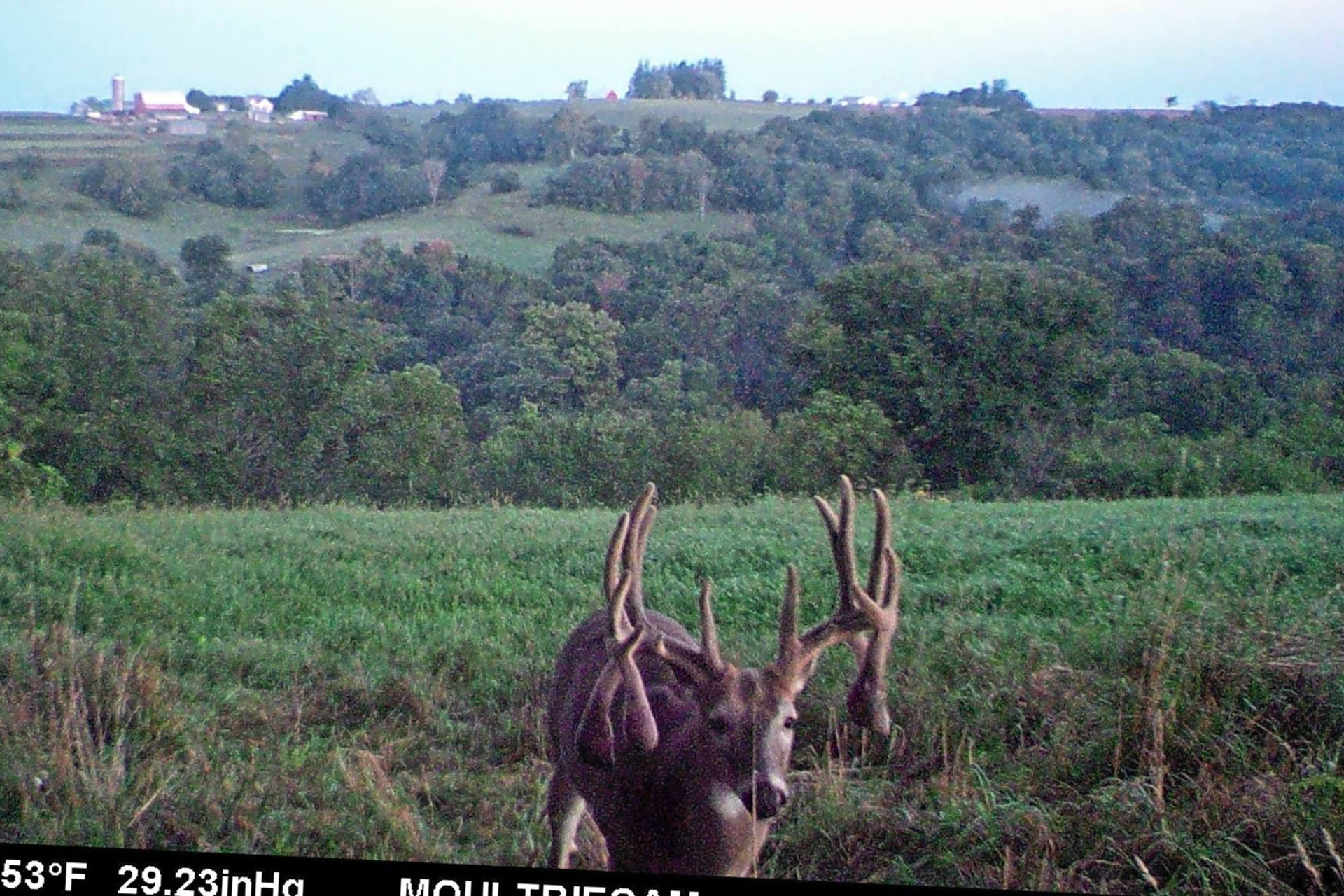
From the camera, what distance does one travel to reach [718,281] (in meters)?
17.1

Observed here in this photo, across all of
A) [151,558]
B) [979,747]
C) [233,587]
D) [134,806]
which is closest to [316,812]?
[134,806]

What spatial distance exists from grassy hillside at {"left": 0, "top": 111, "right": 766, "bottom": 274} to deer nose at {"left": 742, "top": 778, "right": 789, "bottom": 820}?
865cm

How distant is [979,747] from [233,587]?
Answer: 4.19 metres

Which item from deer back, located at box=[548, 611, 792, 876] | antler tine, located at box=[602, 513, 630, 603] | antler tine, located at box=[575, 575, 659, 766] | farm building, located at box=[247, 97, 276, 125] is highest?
farm building, located at box=[247, 97, 276, 125]

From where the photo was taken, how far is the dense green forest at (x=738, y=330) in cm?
1275

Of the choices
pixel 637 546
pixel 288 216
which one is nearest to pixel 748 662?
pixel 637 546

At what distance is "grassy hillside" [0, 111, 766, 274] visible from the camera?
11.2 meters

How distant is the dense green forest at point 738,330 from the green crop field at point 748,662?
19.9 ft

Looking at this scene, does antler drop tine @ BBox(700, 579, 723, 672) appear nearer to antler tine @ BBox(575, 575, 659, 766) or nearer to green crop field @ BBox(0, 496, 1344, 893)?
antler tine @ BBox(575, 575, 659, 766)

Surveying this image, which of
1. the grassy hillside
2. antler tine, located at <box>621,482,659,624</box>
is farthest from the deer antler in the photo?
the grassy hillside

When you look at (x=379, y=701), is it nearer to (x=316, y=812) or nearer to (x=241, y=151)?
(x=316, y=812)

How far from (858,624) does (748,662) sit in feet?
6.66

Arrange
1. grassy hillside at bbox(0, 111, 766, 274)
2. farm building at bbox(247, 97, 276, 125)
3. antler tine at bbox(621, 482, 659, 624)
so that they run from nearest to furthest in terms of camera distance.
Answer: antler tine at bbox(621, 482, 659, 624) < grassy hillside at bbox(0, 111, 766, 274) < farm building at bbox(247, 97, 276, 125)

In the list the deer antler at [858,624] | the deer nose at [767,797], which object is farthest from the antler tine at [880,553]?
the deer nose at [767,797]
